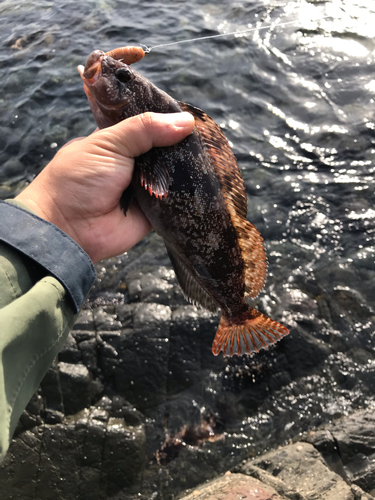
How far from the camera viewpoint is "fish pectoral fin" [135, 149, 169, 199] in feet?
9.95

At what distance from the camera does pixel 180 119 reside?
118 inches

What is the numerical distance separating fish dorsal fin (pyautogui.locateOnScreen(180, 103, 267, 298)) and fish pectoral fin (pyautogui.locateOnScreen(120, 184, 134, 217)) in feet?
2.52

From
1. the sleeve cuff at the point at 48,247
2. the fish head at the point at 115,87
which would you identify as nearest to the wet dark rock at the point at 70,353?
the sleeve cuff at the point at 48,247

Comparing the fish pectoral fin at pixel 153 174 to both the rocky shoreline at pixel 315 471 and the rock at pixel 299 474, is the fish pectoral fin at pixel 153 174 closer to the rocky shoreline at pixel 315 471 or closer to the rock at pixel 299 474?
the rocky shoreline at pixel 315 471

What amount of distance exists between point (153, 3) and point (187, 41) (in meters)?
3.36

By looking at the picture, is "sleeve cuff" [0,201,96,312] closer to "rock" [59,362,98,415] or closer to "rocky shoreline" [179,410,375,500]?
"rock" [59,362,98,415]

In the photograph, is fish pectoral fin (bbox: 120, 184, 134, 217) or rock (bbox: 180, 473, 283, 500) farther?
rock (bbox: 180, 473, 283, 500)

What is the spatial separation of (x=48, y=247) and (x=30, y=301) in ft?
1.66

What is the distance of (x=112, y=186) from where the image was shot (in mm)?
3332

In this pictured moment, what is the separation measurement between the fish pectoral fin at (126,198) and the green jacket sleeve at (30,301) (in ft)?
2.62

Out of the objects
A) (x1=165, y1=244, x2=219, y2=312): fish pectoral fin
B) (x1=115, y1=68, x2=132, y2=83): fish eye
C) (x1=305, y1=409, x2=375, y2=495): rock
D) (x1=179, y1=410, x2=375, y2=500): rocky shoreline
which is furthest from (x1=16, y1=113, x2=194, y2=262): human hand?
(x1=305, y1=409, x2=375, y2=495): rock

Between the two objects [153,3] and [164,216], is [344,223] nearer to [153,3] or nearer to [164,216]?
[164,216]

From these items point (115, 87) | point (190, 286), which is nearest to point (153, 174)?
point (115, 87)

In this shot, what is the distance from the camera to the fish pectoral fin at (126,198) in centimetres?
341
